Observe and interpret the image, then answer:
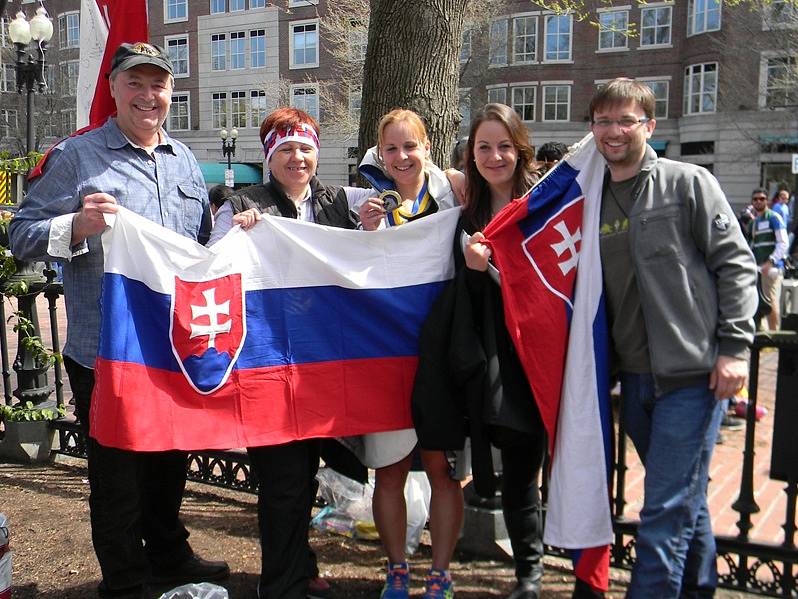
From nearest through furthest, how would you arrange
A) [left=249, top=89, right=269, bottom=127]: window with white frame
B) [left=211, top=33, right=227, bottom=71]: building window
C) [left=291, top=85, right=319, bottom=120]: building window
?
[left=291, top=85, right=319, bottom=120]: building window
[left=249, top=89, right=269, bottom=127]: window with white frame
[left=211, top=33, right=227, bottom=71]: building window

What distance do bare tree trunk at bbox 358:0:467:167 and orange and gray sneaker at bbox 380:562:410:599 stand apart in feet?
8.22

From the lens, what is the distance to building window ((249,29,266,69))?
40.4m

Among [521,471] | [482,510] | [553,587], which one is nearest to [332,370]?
[521,471]

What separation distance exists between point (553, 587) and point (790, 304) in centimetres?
169

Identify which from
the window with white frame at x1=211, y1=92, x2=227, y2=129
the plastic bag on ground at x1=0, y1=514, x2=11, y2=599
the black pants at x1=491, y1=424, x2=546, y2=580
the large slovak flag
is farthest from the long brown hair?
the window with white frame at x1=211, y1=92, x2=227, y2=129

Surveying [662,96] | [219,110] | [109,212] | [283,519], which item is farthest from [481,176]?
[219,110]

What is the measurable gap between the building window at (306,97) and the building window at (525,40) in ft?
33.9

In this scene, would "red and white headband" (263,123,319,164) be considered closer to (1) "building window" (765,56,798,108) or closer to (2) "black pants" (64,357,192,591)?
(2) "black pants" (64,357,192,591)

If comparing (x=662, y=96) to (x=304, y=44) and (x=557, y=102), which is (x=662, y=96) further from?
(x=304, y=44)

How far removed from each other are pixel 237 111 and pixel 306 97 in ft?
17.1

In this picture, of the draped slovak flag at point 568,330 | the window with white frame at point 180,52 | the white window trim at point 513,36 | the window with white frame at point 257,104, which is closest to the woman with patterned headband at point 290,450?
the draped slovak flag at point 568,330

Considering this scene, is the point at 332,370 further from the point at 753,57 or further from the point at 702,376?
the point at 753,57

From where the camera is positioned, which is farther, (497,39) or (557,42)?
(557,42)

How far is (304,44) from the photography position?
128 ft
